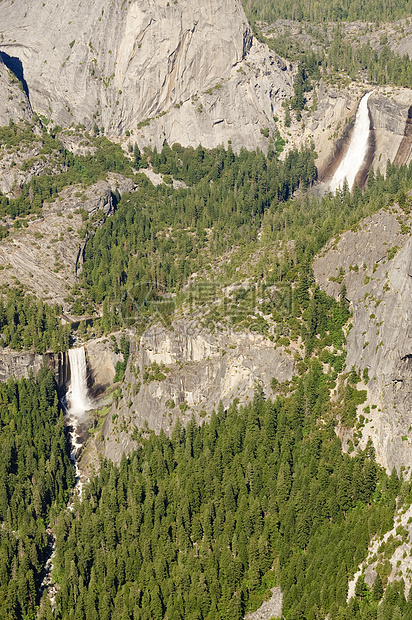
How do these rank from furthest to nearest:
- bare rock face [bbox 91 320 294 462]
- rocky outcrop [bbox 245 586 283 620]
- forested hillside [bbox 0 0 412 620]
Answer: bare rock face [bbox 91 320 294 462] → forested hillside [bbox 0 0 412 620] → rocky outcrop [bbox 245 586 283 620]

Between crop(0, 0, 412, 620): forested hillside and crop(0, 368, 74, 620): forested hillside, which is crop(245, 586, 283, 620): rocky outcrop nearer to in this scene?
crop(0, 0, 412, 620): forested hillside

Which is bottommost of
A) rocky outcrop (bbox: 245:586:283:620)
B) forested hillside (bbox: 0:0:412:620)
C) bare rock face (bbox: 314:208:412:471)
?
rocky outcrop (bbox: 245:586:283:620)

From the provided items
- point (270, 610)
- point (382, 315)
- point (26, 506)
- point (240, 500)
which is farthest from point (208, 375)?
point (270, 610)

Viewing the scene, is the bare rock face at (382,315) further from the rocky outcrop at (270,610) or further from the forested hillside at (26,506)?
the forested hillside at (26,506)

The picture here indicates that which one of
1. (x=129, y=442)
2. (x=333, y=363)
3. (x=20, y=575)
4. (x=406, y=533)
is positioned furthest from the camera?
(x=129, y=442)

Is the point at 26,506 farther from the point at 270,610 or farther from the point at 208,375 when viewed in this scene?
the point at 270,610

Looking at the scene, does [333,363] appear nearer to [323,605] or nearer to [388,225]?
[388,225]

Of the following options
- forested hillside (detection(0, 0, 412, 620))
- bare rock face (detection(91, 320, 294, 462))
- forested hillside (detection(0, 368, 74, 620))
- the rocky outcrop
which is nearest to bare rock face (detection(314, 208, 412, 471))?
forested hillside (detection(0, 0, 412, 620))

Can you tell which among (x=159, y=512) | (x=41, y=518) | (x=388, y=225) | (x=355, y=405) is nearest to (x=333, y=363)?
(x=355, y=405)
